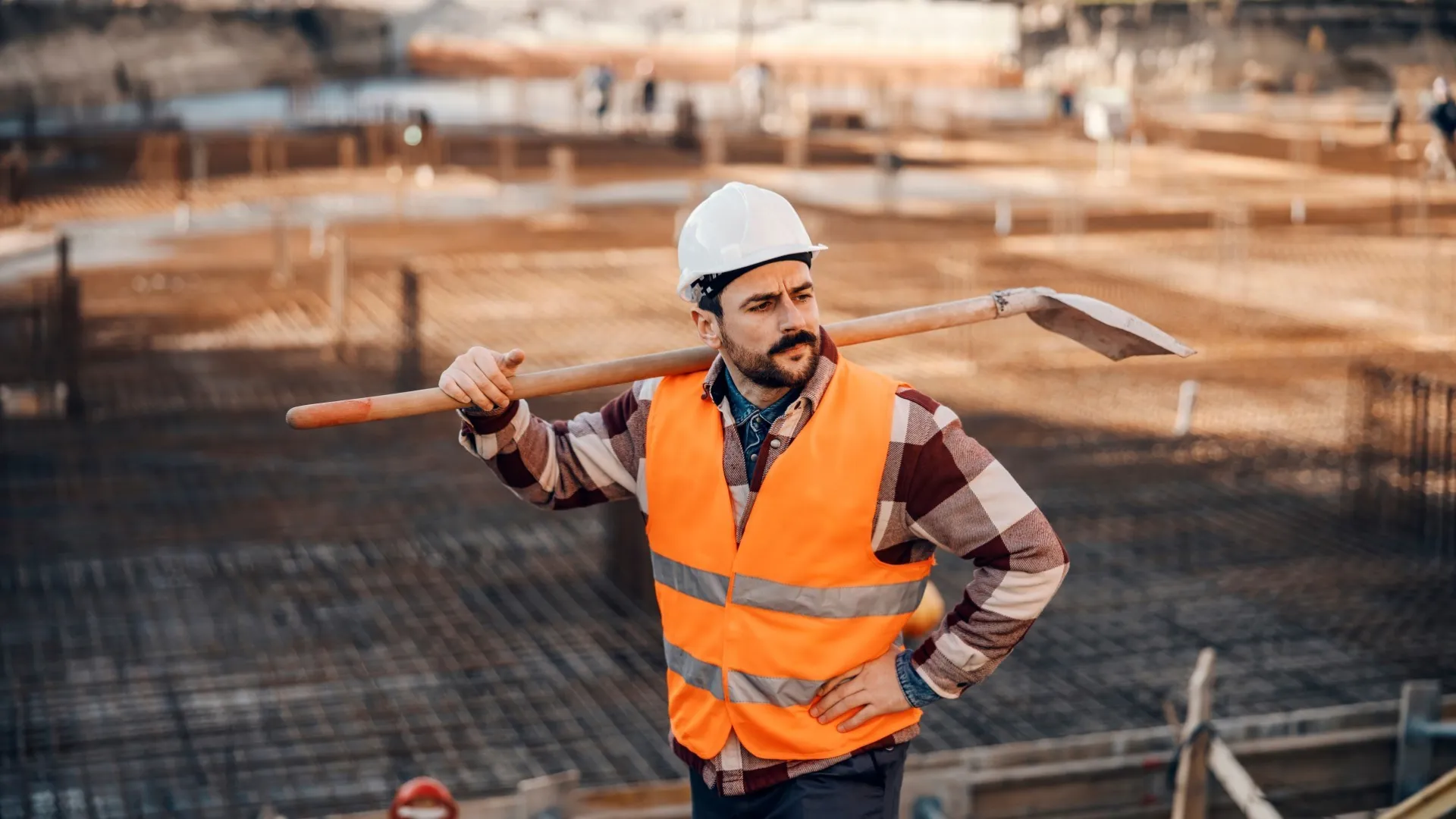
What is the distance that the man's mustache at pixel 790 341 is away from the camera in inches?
143

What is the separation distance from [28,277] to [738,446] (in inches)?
639

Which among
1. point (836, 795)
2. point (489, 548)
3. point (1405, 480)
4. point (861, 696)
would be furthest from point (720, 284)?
point (1405, 480)

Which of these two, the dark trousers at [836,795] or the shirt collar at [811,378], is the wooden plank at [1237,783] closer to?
the dark trousers at [836,795]

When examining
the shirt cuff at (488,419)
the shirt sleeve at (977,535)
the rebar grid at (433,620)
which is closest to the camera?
the shirt sleeve at (977,535)

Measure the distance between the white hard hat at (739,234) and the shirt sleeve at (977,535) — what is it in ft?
1.33

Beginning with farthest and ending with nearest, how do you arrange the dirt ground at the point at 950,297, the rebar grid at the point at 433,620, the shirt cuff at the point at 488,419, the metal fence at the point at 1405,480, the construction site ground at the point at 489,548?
the dirt ground at the point at 950,297, the metal fence at the point at 1405,480, the construction site ground at the point at 489,548, the rebar grid at the point at 433,620, the shirt cuff at the point at 488,419

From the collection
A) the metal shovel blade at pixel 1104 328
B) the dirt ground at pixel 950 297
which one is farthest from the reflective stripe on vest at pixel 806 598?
the dirt ground at pixel 950 297

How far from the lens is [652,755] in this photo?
736cm

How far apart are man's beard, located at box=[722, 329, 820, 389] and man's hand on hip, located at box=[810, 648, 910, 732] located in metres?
0.60

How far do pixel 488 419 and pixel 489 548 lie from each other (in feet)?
21.3

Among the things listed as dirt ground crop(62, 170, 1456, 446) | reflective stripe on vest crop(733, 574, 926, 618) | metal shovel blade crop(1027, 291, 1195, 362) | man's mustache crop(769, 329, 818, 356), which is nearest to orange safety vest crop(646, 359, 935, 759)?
reflective stripe on vest crop(733, 574, 926, 618)

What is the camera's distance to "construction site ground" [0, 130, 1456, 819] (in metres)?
7.51

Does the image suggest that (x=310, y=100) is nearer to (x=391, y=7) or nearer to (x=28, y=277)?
(x=391, y=7)

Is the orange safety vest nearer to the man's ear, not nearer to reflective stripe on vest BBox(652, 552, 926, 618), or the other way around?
reflective stripe on vest BBox(652, 552, 926, 618)
